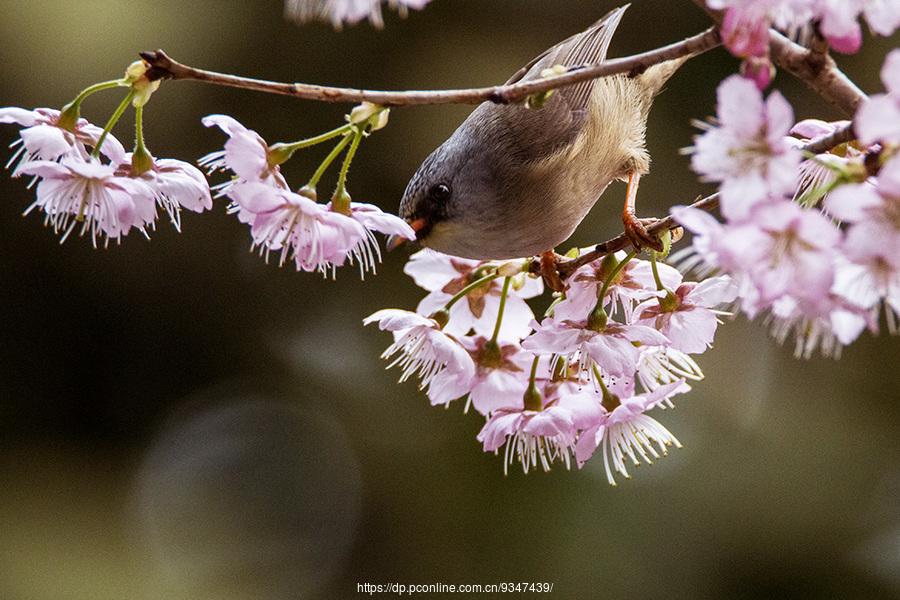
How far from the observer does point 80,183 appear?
897mm

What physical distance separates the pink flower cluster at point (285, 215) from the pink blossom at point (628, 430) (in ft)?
1.30

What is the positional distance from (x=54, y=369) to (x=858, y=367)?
4.17 m

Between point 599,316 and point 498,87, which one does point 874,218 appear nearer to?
point 498,87

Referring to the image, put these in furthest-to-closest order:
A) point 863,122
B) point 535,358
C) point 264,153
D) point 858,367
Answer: point 858,367
point 535,358
point 264,153
point 863,122

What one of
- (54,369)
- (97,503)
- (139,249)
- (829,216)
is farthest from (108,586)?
(829,216)

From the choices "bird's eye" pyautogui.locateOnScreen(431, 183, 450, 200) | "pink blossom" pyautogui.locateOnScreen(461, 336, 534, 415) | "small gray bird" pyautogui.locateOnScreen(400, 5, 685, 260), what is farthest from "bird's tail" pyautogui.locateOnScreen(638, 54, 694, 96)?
"pink blossom" pyautogui.locateOnScreen(461, 336, 534, 415)

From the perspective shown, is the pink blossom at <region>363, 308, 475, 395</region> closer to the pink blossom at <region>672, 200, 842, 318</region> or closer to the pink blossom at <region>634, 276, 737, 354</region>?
the pink blossom at <region>634, 276, 737, 354</region>

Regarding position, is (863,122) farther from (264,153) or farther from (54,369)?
(54,369)

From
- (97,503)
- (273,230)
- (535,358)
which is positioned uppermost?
(273,230)

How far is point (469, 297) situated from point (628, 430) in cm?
33

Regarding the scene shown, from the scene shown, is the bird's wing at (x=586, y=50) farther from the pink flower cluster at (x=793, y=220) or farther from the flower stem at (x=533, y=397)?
the pink flower cluster at (x=793, y=220)

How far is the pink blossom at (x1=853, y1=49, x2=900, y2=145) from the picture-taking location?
53 cm

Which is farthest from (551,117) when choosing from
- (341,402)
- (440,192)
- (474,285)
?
(341,402)

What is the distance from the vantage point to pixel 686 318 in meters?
1.01
